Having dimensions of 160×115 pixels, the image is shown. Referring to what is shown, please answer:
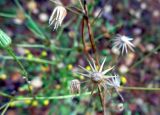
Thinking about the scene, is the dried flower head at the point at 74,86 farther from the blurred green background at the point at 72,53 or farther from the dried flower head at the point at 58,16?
the blurred green background at the point at 72,53

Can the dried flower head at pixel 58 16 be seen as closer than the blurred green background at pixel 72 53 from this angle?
Yes

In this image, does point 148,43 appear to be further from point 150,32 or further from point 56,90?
point 56,90

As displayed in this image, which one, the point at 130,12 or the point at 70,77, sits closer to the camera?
the point at 70,77

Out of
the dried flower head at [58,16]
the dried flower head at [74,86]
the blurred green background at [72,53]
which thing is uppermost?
the blurred green background at [72,53]

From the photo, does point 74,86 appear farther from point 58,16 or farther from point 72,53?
point 72,53

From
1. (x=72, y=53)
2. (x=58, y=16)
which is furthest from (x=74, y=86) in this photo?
(x=72, y=53)

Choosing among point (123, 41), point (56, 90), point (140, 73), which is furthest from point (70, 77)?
point (123, 41)

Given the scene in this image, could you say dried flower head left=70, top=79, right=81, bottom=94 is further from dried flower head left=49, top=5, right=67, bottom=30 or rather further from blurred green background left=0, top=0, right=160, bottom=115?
blurred green background left=0, top=0, right=160, bottom=115

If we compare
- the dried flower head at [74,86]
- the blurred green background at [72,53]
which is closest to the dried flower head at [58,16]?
the dried flower head at [74,86]

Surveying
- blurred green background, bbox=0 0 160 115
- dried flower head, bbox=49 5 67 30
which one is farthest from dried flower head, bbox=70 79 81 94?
blurred green background, bbox=0 0 160 115

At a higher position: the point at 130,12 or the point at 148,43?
the point at 130,12

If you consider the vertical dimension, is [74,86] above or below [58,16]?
below
